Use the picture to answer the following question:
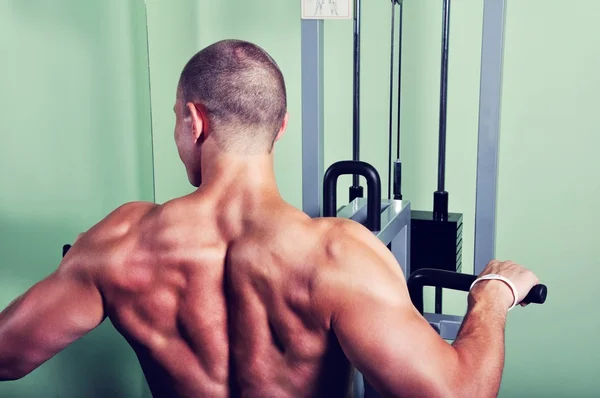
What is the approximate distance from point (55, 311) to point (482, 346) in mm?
730

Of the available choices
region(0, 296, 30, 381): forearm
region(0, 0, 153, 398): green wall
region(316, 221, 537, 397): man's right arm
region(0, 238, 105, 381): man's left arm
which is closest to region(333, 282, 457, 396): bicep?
region(316, 221, 537, 397): man's right arm

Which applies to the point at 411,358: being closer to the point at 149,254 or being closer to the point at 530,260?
the point at 149,254

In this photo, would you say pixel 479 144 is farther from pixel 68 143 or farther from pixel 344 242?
pixel 68 143

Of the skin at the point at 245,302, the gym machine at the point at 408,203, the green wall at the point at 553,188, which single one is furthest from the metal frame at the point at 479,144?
the green wall at the point at 553,188

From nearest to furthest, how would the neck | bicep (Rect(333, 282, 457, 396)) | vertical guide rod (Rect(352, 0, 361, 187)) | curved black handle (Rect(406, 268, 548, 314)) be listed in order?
bicep (Rect(333, 282, 457, 396)) → the neck → curved black handle (Rect(406, 268, 548, 314)) → vertical guide rod (Rect(352, 0, 361, 187))

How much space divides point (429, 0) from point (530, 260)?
93 centimetres

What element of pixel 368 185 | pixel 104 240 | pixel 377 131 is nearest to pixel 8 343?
pixel 104 240

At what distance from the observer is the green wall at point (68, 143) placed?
1845mm

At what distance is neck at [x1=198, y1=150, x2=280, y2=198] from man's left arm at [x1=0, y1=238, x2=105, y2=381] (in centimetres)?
27

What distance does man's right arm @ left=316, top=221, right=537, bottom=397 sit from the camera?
1078 millimetres

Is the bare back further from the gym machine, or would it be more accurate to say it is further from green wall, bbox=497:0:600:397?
green wall, bbox=497:0:600:397

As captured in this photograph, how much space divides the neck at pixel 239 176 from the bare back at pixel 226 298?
0.12 feet

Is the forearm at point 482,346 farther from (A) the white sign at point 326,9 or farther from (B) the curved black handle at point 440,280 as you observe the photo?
(A) the white sign at point 326,9

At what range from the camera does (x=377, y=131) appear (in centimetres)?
249
